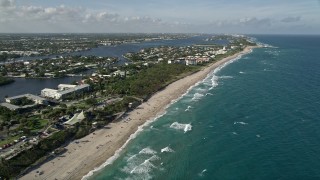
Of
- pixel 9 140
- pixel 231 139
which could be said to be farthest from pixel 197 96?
pixel 9 140

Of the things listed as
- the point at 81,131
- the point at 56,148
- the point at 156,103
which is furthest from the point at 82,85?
the point at 56,148

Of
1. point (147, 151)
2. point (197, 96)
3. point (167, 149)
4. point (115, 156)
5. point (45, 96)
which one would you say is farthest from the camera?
point (45, 96)

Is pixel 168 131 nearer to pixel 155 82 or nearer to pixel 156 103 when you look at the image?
pixel 156 103

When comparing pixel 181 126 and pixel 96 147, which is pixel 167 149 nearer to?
pixel 181 126

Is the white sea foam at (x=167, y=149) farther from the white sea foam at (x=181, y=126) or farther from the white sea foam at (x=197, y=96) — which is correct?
the white sea foam at (x=197, y=96)

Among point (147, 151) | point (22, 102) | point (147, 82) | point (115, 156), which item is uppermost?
point (147, 82)

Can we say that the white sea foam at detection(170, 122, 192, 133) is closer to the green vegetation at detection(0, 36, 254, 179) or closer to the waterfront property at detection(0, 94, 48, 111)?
the green vegetation at detection(0, 36, 254, 179)
